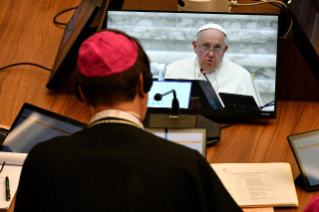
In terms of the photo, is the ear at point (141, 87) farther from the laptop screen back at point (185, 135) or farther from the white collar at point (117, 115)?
the laptop screen back at point (185, 135)

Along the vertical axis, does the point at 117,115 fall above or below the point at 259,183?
above

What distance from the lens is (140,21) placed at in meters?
1.58

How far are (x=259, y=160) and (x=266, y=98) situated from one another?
9.8 inches

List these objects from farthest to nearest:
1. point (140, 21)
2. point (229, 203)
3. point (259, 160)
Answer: point (140, 21), point (259, 160), point (229, 203)

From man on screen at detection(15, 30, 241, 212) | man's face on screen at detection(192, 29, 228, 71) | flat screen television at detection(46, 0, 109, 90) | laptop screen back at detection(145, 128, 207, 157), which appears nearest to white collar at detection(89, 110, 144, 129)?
man on screen at detection(15, 30, 241, 212)

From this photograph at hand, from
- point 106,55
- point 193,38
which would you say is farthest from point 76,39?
point 106,55

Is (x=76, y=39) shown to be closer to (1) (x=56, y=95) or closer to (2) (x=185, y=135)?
(1) (x=56, y=95)

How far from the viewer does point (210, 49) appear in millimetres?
1520

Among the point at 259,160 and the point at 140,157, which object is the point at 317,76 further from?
the point at 140,157

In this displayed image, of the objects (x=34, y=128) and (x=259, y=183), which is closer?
(x=259, y=183)

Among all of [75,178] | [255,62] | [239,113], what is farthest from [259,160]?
[75,178]

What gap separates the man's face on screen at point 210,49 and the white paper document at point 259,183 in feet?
1.32

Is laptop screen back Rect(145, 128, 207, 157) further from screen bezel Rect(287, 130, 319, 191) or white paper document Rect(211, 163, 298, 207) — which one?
screen bezel Rect(287, 130, 319, 191)

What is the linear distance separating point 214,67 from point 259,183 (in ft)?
1.56
